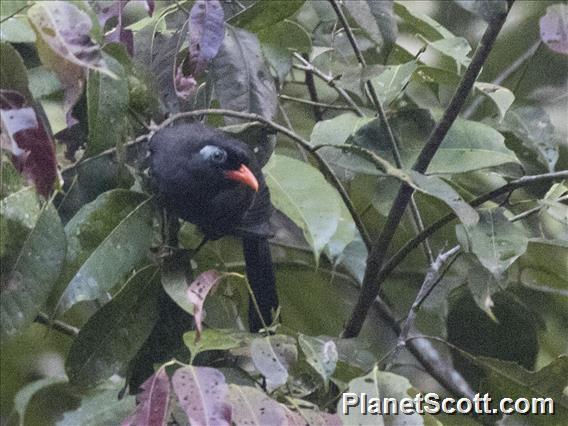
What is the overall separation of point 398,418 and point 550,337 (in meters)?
1.18

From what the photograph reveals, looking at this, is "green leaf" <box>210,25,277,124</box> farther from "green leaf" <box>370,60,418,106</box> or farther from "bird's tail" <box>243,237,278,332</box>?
"bird's tail" <box>243,237,278,332</box>

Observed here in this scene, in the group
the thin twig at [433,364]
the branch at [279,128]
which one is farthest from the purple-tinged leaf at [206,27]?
the thin twig at [433,364]

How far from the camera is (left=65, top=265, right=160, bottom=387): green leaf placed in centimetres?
183

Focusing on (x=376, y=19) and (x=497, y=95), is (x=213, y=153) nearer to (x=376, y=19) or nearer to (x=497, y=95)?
(x=376, y=19)

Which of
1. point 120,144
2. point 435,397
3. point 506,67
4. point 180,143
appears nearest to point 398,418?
point 435,397

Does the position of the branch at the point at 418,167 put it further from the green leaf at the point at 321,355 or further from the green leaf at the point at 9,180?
the green leaf at the point at 9,180

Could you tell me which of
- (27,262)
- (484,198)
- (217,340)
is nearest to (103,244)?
(27,262)

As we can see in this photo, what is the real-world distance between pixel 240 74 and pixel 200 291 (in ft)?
1.87

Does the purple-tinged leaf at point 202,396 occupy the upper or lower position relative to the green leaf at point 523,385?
upper

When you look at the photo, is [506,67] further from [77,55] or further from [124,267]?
[77,55]

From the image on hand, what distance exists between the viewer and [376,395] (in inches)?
61.1

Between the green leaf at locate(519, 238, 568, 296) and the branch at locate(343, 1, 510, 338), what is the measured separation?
1.20 feet

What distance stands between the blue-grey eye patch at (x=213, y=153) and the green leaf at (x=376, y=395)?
728 millimetres

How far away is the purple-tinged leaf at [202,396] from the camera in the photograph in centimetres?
135
